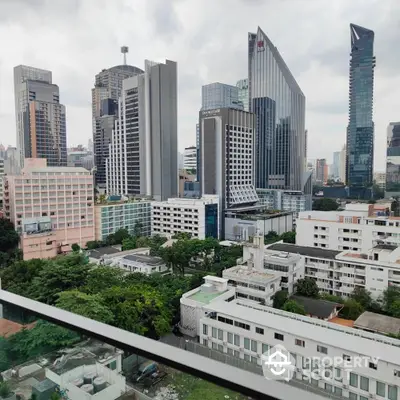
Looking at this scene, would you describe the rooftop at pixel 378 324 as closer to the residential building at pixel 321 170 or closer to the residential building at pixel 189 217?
the residential building at pixel 189 217

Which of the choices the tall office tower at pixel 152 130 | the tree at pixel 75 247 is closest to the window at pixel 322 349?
the tree at pixel 75 247

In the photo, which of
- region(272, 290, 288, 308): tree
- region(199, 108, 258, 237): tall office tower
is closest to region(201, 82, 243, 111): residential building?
region(199, 108, 258, 237): tall office tower

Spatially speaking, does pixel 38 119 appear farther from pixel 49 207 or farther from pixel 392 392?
pixel 392 392

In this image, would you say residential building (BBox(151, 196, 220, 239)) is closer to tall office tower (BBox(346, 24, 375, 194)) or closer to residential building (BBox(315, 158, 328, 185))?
tall office tower (BBox(346, 24, 375, 194))

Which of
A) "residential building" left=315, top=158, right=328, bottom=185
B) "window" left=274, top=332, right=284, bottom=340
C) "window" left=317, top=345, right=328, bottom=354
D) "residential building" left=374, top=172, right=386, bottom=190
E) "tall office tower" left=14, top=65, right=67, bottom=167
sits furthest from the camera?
"residential building" left=315, top=158, right=328, bottom=185

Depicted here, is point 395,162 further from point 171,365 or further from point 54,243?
point 171,365

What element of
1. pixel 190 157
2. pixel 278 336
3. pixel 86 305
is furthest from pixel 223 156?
pixel 190 157

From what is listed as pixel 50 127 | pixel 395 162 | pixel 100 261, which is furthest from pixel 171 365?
pixel 50 127
